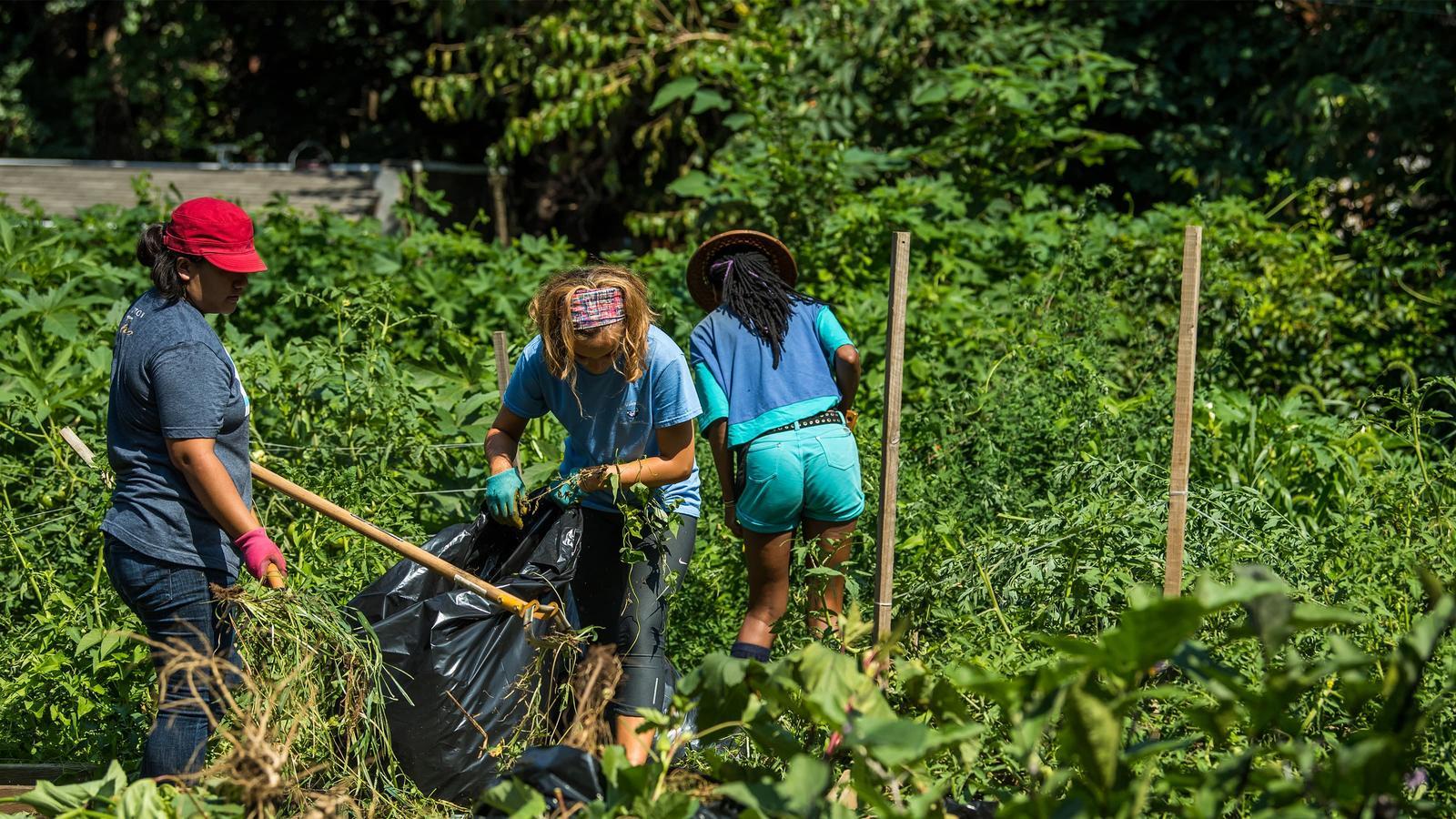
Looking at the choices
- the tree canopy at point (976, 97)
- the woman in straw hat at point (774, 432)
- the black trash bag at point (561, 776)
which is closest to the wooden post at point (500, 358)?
the woman in straw hat at point (774, 432)

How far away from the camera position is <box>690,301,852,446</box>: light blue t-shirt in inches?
137

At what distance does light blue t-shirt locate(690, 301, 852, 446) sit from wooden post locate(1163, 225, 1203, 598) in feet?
3.04

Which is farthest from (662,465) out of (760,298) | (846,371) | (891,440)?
(846,371)

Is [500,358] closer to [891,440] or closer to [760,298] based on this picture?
[760,298]

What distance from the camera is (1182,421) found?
3070 mm

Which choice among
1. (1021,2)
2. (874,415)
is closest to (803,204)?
(874,415)

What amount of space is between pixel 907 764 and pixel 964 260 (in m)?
4.09

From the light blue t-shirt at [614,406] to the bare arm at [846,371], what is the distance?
0.62 meters

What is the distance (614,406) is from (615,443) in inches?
4.0

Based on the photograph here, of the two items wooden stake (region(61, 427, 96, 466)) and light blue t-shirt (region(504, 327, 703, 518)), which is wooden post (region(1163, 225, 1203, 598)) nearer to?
light blue t-shirt (region(504, 327, 703, 518))

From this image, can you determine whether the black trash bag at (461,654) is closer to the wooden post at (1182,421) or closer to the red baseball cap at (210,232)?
the red baseball cap at (210,232)

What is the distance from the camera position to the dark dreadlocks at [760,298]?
353cm

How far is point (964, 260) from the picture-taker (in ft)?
19.3

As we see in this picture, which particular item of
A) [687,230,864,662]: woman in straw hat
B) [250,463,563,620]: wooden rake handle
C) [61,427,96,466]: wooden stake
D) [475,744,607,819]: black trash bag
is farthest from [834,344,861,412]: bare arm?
[61,427,96,466]: wooden stake
